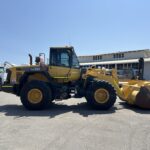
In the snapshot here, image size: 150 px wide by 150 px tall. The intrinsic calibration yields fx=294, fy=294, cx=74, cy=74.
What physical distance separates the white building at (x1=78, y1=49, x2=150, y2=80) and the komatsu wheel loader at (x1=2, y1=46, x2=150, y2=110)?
29224mm

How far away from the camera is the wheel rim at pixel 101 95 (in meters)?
12.7

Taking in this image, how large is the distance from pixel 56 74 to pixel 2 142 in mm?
6458

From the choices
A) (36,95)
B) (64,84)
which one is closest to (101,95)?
(64,84)

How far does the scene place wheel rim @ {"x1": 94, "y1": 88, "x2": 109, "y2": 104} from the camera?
12.7 m

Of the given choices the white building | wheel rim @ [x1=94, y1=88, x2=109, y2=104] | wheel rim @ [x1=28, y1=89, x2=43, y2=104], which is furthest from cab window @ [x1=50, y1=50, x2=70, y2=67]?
the white building

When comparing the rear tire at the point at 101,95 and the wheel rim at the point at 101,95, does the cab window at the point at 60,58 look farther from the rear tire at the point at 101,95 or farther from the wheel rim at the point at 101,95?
the wheel rim at the point at 101,95

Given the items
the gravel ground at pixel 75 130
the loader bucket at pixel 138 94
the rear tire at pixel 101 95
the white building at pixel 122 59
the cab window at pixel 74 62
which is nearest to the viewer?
the gravel ground at pixel 75 130

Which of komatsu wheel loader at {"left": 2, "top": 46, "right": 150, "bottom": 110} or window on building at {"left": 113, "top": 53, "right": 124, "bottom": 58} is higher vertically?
window on building at {"left": 113, "top": 53, "right": 124, "bottom": 58}

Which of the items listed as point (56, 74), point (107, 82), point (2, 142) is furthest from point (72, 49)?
point (2, 142)

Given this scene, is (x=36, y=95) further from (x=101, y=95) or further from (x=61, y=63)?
(x=101, y=95)

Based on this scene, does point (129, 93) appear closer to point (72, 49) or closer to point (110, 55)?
point (72, 49)

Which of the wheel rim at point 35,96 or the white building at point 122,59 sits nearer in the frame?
the wheel rim at point 35,96

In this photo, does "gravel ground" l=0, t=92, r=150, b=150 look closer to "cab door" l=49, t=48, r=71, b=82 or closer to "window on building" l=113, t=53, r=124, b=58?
"cab door" l=49, t=48, r=71, b=82

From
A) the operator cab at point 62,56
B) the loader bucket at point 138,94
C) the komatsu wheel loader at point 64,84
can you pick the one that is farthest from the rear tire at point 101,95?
the operator cab at point 62,56
